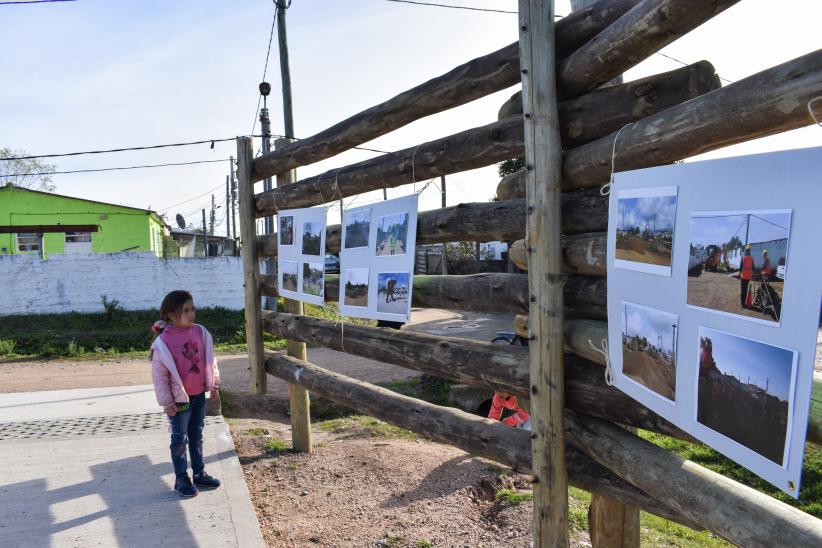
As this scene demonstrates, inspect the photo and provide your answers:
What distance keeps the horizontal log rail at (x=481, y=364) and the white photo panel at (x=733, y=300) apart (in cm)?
43

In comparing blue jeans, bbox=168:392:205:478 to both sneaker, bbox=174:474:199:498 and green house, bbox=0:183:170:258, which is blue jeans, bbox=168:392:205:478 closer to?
sneaker, bbox=174:474:199:498

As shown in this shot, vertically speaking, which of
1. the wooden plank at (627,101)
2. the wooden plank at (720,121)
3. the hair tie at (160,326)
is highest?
the wooden plank at (627,101)

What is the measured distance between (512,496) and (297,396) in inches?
81.6

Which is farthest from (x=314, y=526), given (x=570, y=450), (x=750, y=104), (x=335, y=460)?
(x=750, y=104)

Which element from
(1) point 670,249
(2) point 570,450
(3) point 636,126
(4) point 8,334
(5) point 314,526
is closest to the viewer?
(1) point 670,249

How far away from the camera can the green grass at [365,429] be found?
668cm

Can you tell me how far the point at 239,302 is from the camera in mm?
17672

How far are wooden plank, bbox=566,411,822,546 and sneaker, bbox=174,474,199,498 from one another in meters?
2.84

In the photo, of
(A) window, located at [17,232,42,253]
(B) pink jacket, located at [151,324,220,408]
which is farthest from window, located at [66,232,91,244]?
(B) pink jacket, located at [151,324,220,408]

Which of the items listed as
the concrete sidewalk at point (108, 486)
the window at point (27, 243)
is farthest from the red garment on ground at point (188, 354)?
the window at point (27, 243)

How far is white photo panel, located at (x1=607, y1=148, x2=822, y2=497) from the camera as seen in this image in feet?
4.12

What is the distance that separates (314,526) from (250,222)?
261 centimetres

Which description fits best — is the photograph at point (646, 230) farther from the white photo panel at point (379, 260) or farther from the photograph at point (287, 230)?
the photograph at point (287, 230)

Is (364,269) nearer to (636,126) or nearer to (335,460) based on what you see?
(636,126)
